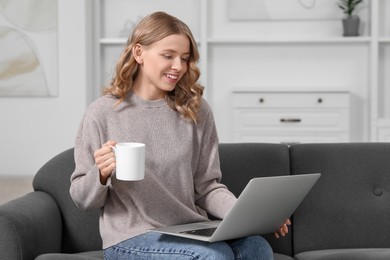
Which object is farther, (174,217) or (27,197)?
(27,197)

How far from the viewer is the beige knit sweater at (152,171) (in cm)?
247

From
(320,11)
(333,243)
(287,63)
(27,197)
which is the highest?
(320,11)

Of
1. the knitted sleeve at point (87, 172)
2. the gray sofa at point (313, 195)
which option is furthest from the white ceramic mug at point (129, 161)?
the gray sofa at point (313, 195)

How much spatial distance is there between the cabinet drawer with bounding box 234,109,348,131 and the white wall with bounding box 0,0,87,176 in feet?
A: 4.53

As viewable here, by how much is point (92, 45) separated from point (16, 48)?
0.63 meters

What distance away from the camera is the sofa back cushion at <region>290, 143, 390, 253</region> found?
2961 millimetres

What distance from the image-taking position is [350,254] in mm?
2713

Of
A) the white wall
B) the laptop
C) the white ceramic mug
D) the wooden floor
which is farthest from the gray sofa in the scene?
the white wall

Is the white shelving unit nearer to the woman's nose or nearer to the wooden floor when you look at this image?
the wooden floor

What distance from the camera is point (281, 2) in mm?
6605

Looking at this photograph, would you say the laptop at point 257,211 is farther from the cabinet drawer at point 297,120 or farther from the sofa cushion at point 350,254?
the cabinet drawer at point 297,120

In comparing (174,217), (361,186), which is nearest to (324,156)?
(361,186)

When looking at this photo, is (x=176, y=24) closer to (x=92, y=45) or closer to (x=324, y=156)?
(x=324, y=156)

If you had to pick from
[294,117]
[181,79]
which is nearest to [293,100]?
[294,117]
